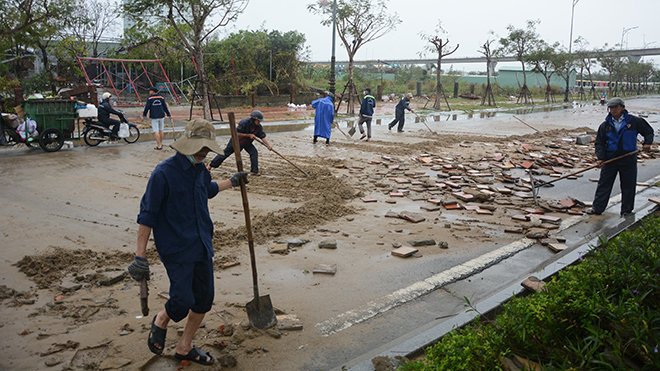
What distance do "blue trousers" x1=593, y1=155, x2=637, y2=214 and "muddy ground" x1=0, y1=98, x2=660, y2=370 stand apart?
0.51 metres

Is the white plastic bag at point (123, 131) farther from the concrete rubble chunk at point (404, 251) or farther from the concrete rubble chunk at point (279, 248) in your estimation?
the concrete rubble chunk at point (404, 251)

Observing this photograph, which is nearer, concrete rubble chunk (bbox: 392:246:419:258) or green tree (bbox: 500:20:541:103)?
concrete rubble chunk (bbox: 392:246:419:258)

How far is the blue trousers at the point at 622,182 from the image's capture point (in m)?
7.56

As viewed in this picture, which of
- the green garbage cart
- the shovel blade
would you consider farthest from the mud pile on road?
the green garbage cart

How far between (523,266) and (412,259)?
130 centimetres

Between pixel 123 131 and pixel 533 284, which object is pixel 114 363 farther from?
pixel 123 131

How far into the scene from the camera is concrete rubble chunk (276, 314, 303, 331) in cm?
405

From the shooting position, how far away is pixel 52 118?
12.1 m

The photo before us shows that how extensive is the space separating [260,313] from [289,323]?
0.28 m

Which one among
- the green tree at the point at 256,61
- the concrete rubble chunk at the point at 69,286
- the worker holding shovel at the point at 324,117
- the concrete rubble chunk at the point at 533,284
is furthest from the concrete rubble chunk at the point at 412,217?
the green tree at the point at 256,61

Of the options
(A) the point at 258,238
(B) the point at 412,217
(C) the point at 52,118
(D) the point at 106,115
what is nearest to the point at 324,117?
(D) the point at 106,115

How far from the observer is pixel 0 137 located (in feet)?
38.8

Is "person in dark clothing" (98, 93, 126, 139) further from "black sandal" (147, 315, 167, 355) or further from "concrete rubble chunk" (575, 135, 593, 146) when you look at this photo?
"concrete rubble chunk" (575, 135, 593, 146)

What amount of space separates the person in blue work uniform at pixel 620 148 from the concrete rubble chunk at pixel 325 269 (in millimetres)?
4960
